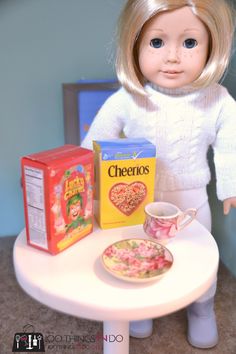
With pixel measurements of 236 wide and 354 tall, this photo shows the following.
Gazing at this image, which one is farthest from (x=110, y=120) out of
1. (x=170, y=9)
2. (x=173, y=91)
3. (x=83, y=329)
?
(x=83, y=329)

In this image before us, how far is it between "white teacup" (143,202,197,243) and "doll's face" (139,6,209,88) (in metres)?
0.26

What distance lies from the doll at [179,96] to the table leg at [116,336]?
30cm

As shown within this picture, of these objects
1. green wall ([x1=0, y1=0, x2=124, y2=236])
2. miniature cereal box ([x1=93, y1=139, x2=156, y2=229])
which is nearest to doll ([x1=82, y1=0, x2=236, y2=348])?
miniature cereal box ([x1=93, y1=139, x2=156, y2=229])

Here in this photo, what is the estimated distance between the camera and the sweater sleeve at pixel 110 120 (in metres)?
0.79

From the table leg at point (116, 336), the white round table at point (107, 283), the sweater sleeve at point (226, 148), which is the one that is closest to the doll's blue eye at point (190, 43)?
the sweater sleeve at point (226, 148)

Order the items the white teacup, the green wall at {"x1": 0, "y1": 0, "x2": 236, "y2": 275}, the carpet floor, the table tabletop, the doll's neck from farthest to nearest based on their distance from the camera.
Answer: the green wall at {"x1": 0, "y1": 0, "x2": 236, "y2": 275} → the carpet floor → the doll's neck → the white teacup → the table tabletop

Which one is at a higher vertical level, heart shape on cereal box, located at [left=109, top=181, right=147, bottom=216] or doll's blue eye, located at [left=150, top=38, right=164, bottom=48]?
doll's blue eye, located at [left=150, top=38, right=164, bottom=48]

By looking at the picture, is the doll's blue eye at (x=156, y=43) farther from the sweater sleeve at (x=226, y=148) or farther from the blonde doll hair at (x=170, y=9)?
the sweater sleeve at (x=226, y=148)

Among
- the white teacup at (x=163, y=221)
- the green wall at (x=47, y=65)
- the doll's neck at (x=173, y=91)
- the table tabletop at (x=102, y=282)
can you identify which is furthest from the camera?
the green wall at (x=47, y=65)

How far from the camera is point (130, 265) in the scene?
0.55 meters

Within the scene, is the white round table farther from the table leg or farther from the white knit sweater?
the white knit sweater

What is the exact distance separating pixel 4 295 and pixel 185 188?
25.1 inches

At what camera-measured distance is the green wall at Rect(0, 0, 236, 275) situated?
1.02m

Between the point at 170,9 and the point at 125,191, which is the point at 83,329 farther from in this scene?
the point at 170,9
